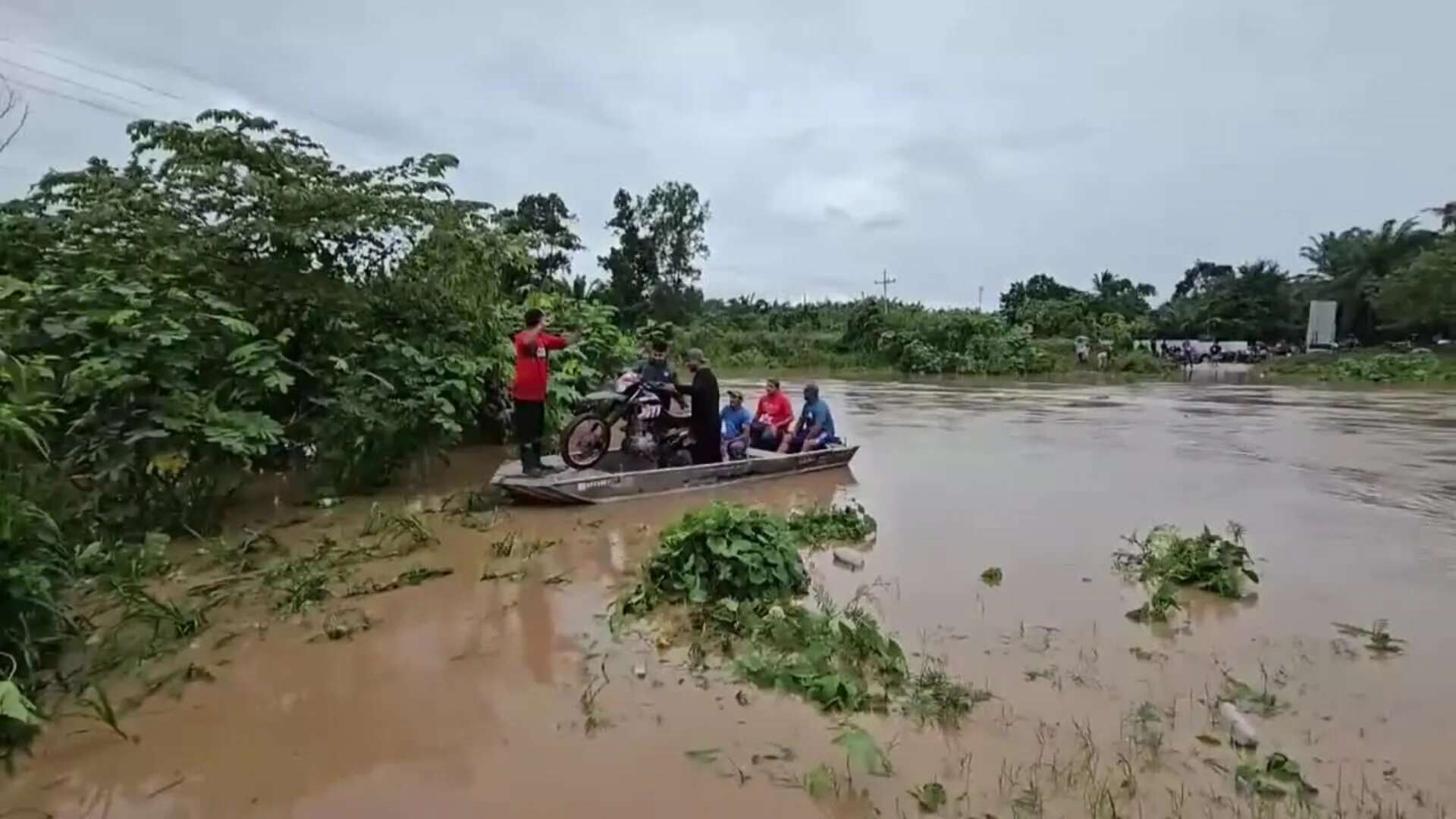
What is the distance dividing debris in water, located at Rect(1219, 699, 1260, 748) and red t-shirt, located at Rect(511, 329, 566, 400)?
5806mm

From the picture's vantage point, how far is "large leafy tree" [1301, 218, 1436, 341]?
42531 millimetres

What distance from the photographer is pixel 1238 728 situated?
Result: 4.18m

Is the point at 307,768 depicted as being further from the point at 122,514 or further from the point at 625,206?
the point at 625,206

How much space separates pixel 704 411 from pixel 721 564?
155 inches

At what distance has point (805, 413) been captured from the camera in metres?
11.7

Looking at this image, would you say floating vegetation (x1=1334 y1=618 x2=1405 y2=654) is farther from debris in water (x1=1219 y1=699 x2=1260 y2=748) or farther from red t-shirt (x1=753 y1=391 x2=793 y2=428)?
red t-shirt (x1=753 y1=391 x2=793 y2=428)

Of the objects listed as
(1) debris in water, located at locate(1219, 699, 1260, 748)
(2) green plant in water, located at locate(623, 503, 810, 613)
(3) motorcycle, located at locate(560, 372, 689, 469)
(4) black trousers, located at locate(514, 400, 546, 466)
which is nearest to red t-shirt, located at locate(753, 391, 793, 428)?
(3) motorcycle, located at locate(560, 372, 689, 469)

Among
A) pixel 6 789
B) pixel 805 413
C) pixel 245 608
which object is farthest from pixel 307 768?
pixel 805 413

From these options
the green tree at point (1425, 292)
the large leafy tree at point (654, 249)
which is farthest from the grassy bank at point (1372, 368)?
the large leafy tree at point (654, 249)

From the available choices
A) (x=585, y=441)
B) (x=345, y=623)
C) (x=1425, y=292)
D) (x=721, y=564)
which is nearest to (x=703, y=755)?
(x=721, y=564)

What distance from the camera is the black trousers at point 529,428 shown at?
28.1 feet

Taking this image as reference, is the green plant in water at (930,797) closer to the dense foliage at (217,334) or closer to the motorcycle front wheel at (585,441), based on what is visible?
the dense foliage at (217,334)

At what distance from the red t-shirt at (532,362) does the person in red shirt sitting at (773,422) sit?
4.12m

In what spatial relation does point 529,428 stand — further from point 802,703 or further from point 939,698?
point 939,698
